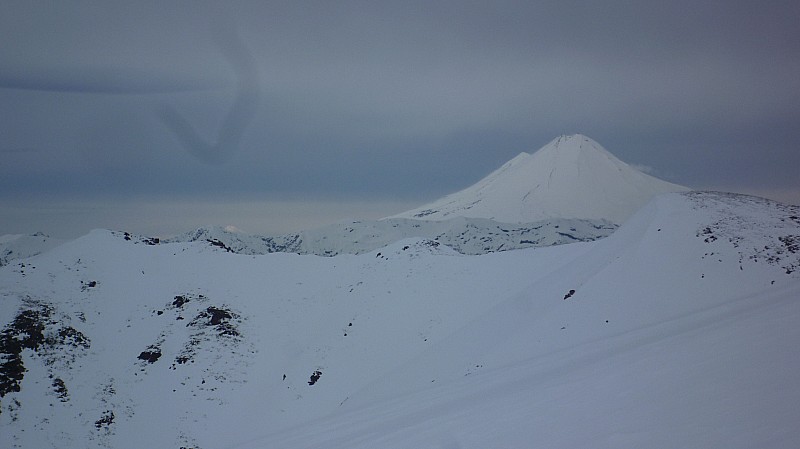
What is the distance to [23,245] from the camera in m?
152

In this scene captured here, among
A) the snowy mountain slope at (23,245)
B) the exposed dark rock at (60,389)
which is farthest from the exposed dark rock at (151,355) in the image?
the snowy mountain slope at (23,245)

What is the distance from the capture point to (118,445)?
1048 inches

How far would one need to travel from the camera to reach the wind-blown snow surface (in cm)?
942

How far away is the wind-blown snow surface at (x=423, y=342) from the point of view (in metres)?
9.42

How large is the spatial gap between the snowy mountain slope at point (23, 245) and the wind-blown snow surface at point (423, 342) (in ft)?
421

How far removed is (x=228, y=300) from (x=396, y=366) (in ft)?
61.8

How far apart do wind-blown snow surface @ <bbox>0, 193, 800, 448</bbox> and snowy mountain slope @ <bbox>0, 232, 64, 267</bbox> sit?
128 m

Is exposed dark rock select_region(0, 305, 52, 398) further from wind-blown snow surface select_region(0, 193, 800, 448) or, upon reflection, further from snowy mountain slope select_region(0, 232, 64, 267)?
snowy mountain slope select_region(0, 232, 64, 267)

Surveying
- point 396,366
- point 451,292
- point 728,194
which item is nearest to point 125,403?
point 396,366

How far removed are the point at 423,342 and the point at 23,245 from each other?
17159 centimetres

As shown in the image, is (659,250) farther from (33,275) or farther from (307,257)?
(33,275)

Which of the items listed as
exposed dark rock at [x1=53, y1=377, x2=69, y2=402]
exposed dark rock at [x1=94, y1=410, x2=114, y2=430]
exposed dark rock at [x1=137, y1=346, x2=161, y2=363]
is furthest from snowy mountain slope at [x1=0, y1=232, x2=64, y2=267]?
exposed dark rock at [x1=94, y1=410, x2=114, y2=430]

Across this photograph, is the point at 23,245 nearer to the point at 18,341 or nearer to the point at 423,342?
the point at 18,341

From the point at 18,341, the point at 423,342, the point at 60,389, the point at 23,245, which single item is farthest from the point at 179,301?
the point at 23,245
